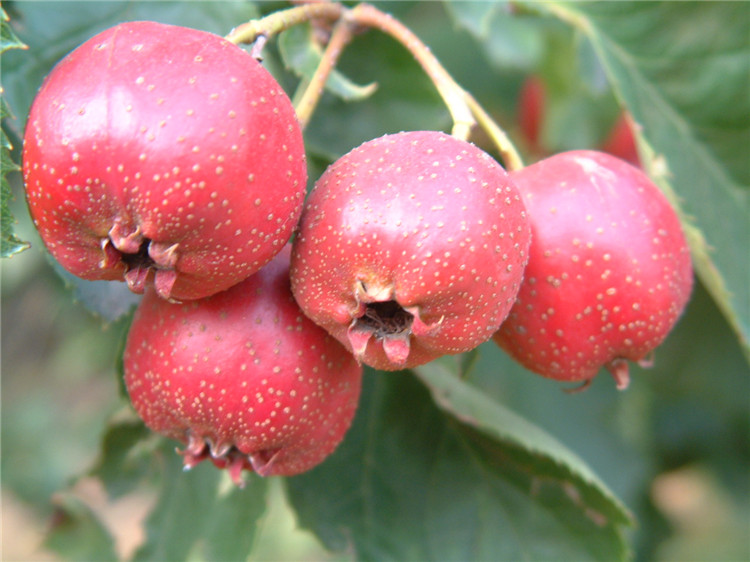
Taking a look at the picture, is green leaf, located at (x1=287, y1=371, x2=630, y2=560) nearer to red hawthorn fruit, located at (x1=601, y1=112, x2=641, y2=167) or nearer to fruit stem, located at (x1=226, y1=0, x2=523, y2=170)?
fruit stem, located at (x1=226, y1=0, x2=523, y2=170)

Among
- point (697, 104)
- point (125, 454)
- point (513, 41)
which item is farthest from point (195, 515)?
point (513, 41)

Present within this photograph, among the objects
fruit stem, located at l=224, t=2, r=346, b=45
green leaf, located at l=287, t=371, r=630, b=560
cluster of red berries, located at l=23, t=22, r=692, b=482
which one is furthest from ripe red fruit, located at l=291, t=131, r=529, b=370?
green leaf, located at l=287, t=371, r=630, b=560

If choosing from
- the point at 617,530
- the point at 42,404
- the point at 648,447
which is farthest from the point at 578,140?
the point at 42,404

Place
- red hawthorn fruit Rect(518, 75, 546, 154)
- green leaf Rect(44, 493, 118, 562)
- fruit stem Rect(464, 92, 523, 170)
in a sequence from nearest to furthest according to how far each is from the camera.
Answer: fruit stem Rect(464, 92, 523, 170) < green leaf Rect(44, 493, 118, 562) < red hawthorn fruit Rect(518, 75, 546, 154)

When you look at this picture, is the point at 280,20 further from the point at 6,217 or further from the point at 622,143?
the point at 622,143

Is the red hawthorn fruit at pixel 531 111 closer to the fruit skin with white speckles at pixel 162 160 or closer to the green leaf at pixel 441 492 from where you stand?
the green leaf at pixel 441 492

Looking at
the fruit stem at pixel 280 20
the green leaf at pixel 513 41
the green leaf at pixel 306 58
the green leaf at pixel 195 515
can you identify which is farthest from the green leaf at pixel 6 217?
the green leaf at pixel 513 41

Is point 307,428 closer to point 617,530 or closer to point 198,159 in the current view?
point 198,159
